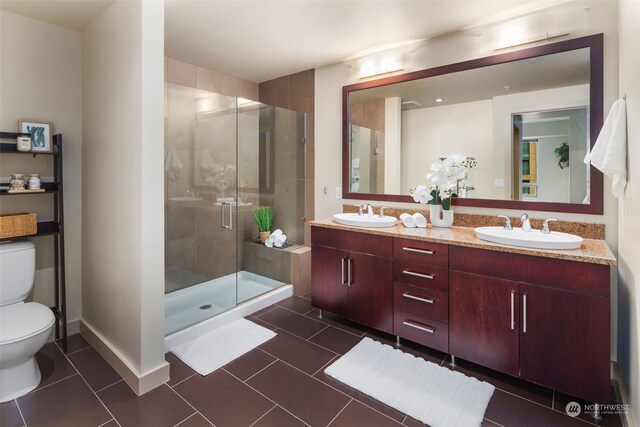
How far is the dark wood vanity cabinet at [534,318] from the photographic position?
163cm

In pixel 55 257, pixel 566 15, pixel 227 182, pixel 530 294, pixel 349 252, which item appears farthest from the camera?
pixel 227 182

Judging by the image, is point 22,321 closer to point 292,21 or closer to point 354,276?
point 354,276

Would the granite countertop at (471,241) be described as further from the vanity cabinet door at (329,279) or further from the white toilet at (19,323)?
the white toilet at (19,323)

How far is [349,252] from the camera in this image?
258 cm

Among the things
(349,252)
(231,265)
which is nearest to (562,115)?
(349,252)

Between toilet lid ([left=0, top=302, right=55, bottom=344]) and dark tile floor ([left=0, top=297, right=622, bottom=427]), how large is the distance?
39cm

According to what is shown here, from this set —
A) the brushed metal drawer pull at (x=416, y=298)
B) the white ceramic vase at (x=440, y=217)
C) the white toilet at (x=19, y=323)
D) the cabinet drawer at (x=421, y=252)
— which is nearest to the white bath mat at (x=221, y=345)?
the white toilet at (x=19, y=323)

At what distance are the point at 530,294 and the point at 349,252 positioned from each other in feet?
4.00

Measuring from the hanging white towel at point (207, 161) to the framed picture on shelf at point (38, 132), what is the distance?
3.58ft

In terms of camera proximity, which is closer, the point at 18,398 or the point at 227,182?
the point at 18,398

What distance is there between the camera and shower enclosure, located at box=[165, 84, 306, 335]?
9.37ft

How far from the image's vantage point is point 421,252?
219cm

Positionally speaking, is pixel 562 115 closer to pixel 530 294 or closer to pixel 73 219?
pixel 530 294

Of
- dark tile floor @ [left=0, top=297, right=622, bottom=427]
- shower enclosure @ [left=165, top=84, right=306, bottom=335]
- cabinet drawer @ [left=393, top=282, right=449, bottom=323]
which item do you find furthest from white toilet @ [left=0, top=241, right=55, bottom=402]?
cabinet drawer @ [left=393, top=282, right=449, bottom=323]
